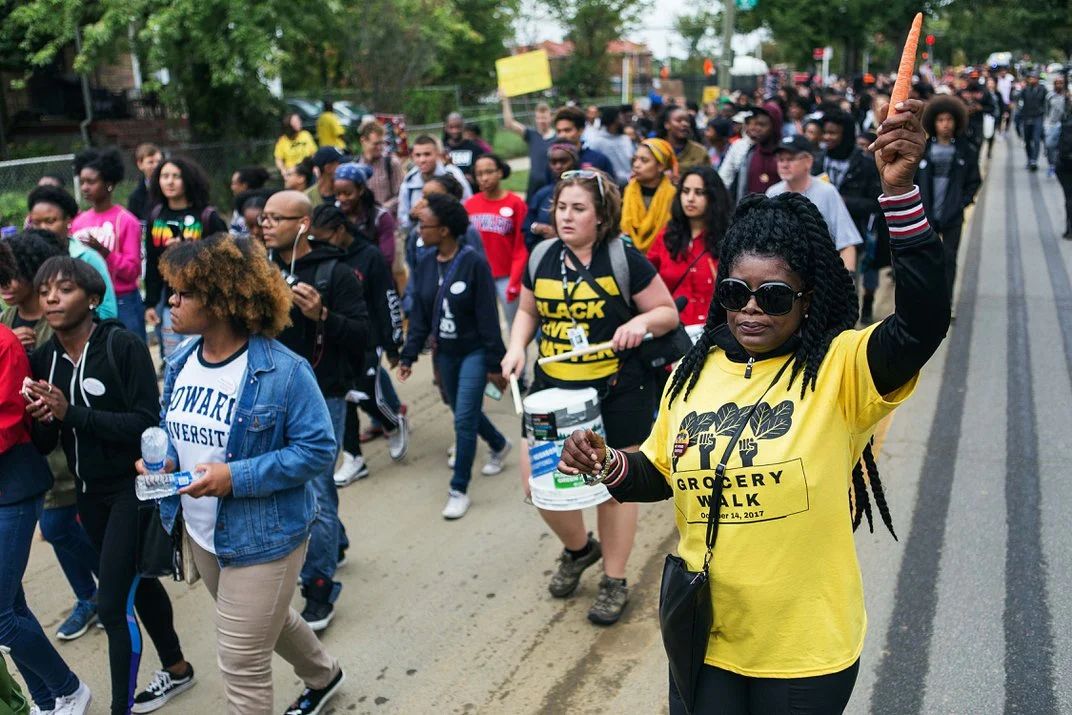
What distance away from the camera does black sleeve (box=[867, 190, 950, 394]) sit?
2164 millimetres

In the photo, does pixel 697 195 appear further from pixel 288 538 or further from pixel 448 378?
pixel 288 538

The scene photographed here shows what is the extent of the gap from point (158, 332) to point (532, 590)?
15.4ft

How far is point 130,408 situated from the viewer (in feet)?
12.8

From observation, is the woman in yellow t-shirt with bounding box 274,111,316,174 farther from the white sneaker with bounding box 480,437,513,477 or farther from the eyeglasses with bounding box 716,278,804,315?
the eyeglasses with bounding box 716,278,804,315

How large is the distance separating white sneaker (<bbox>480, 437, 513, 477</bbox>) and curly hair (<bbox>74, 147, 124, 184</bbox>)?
3.36m

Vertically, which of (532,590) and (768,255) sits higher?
(768,255)

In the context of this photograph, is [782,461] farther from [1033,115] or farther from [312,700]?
[1033,115]

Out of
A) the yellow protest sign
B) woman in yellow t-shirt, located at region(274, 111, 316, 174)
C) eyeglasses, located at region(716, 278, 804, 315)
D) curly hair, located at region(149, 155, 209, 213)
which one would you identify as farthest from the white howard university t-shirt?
the yellow protest sign

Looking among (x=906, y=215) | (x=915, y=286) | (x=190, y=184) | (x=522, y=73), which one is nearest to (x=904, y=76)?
(x=906, y=215)

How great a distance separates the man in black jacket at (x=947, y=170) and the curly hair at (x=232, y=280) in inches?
267

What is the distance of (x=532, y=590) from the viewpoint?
5035 millimetres

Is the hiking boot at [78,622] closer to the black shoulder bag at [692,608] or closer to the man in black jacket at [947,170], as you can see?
the black shoulder bag at [692,608]

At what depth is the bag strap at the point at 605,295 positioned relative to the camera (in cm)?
449

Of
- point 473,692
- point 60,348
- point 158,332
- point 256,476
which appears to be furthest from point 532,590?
point 158,332
